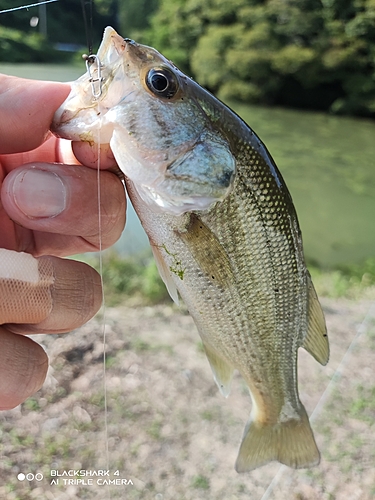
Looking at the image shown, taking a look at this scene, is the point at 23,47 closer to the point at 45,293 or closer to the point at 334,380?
the point at 45,293

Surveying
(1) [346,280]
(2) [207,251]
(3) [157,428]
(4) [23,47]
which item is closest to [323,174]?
(1) [346,280]

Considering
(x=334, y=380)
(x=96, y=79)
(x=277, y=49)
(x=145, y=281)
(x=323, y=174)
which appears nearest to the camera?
(x=96, y=79)

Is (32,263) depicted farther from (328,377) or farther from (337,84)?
(337,84)

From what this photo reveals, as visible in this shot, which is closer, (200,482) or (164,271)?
(164,271)

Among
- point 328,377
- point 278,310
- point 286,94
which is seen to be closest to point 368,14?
point 286,94

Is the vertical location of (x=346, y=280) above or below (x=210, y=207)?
below

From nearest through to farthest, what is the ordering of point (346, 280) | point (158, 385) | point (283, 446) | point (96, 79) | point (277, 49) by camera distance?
point (96, 79), point (283, 446), point (158, 385), point (346, 280), point (277, 49)

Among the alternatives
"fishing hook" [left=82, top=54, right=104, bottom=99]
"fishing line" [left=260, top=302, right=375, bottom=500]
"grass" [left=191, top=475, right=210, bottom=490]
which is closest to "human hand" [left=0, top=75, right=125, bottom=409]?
"fishing hook" [left=82, top=54, right=104, bottom=99]

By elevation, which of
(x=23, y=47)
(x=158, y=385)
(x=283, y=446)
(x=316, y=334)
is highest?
(x=23, y=47)
